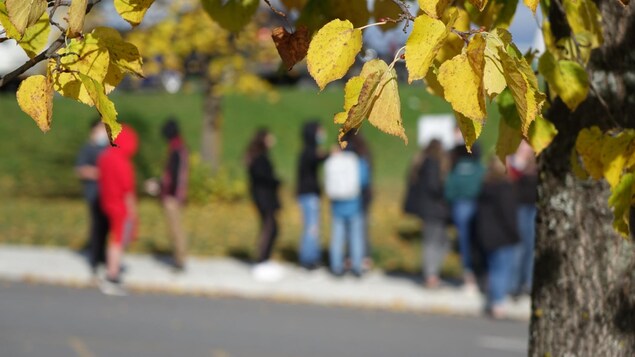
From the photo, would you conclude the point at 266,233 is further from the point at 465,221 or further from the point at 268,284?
the point at 465,221

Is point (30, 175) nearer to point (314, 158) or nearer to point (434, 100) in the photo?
point (314, 158)

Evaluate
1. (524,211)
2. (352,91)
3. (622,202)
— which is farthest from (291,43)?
(524,211)

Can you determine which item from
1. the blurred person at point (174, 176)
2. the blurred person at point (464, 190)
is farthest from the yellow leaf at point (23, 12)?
the blurred person at point (174, 176)

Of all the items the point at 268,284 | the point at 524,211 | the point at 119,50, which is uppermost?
the point at 524,211

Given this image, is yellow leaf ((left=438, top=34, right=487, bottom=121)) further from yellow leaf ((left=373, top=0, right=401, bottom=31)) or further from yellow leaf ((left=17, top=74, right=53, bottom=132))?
yellow leaf ((left=373, top=0, right=401, bottom=31))

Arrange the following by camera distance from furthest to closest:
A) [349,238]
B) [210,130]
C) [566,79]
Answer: [210,130], [349,238], [566,79]

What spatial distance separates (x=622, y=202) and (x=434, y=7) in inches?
33.0

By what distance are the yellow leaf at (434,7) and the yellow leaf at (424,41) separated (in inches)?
2.2

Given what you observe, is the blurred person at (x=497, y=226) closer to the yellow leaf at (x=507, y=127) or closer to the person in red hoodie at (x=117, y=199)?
the person in red hoodie at (x=117, y=199)

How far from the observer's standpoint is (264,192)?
12164 mm

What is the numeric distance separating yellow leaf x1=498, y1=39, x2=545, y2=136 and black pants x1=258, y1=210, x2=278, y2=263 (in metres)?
9.74

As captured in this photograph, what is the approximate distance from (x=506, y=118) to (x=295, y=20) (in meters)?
1.09

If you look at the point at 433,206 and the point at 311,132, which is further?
the point at 311,132

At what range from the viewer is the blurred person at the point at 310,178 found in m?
12.1
